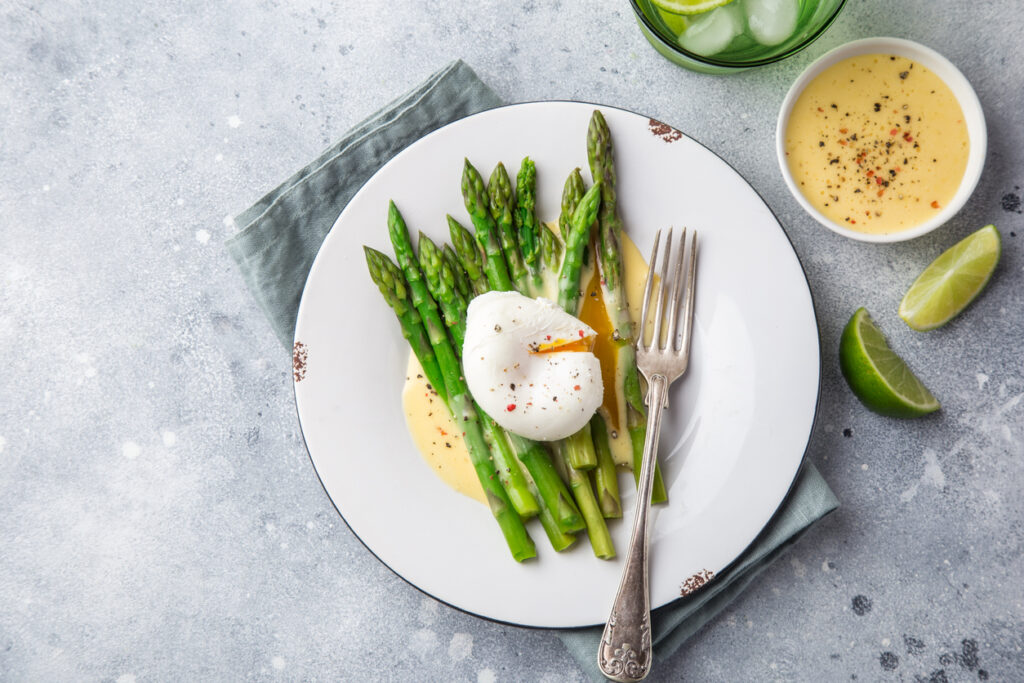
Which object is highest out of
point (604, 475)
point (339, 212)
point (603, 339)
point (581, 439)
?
point (339, 212)

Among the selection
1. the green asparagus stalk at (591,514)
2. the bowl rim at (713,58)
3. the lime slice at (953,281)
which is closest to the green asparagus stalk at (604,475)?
the green asparagus stalk at (591,514)

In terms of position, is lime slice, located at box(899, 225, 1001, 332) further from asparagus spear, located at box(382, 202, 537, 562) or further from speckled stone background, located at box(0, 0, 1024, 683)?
asparagus spear, located at box(382, 202, 537, 562)

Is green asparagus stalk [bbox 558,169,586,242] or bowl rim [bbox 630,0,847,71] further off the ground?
bowl rim [bbox 630,0,847,71]

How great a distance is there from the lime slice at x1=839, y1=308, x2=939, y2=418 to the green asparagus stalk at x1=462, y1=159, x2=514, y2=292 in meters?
1.27

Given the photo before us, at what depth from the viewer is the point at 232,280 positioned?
3.05 meters

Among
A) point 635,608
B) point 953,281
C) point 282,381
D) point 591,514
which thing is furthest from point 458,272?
point 953,281

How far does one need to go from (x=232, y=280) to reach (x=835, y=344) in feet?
7.96

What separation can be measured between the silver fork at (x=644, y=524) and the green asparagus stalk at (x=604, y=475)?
115 mm

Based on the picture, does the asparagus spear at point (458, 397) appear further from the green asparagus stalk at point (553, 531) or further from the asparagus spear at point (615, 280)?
the asparagus spear at point (615, 280)

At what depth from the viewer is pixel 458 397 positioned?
8.80 feet

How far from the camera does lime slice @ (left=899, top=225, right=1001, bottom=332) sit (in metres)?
2.71

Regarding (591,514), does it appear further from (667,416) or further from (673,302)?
(673,302)

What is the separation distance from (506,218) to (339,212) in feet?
2.28

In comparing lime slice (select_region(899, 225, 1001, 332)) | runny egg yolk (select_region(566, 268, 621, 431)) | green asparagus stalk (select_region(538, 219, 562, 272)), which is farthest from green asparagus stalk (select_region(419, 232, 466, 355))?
lime slice (select_region(899, 225, 1001, 332))
